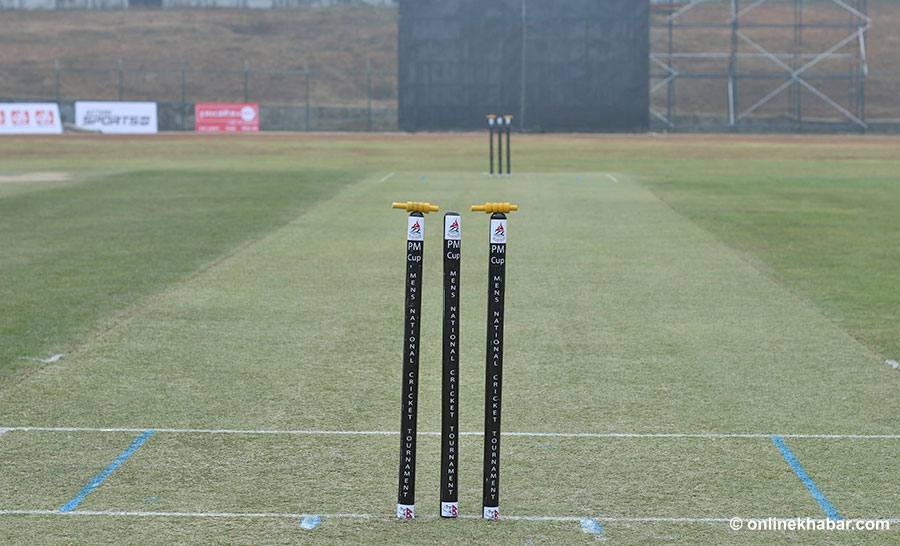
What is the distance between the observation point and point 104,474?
5.98m

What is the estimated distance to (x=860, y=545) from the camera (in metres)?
5.07

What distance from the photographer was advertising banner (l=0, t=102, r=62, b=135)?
5434cm

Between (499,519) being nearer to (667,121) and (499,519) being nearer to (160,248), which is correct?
(160,248)

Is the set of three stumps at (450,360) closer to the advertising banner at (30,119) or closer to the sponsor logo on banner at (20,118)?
the advertising banner at (30,119)

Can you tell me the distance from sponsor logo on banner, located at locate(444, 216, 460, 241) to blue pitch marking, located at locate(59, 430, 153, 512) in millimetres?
2385

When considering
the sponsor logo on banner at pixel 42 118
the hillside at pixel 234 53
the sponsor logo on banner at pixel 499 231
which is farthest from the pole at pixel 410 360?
the hillside at pixel 234 53

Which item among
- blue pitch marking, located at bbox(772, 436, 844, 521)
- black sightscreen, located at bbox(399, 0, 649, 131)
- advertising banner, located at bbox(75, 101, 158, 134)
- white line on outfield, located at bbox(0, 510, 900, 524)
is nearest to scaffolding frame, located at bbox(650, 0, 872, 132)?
black sightscreen, located at bbox(399, 0, 649, 131)

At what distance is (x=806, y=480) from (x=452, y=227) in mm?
2549

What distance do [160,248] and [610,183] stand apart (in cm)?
1437

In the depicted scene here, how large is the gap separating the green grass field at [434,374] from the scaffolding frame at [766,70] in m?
42.5

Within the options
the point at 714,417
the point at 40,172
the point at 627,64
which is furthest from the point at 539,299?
the point at 627,64

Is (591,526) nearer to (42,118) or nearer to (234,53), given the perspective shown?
(42,118)

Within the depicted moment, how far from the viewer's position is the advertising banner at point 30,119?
178 feet

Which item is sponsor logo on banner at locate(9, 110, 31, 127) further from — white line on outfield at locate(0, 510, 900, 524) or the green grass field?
white line on outfield at locate(0, 510, 900, 524)
